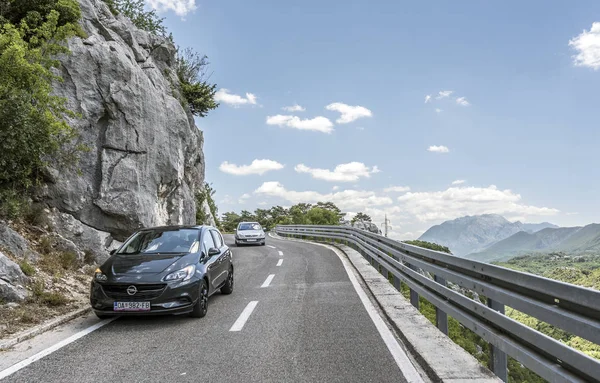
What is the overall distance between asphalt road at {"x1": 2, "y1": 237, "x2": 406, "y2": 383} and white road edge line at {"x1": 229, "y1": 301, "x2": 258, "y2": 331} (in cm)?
8

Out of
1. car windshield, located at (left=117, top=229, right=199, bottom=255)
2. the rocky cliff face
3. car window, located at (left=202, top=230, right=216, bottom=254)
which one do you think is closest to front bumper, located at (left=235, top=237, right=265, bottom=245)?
the rocky cliff face

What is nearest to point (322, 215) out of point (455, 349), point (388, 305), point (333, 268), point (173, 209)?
point (173, 209)

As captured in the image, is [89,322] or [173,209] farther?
[173,209]

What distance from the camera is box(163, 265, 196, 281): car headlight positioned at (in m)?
6.42

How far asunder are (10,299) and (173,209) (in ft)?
39.3

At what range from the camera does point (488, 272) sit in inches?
161

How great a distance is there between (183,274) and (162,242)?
143 centimetres

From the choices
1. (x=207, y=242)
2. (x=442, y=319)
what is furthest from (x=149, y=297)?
(x=442, y=319)

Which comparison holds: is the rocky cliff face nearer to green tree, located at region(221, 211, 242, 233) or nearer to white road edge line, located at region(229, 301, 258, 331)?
white road edge line, located at region(229, 301, 258, 331)

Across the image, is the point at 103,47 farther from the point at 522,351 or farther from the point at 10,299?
the point at 522,351

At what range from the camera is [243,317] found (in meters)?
6.69

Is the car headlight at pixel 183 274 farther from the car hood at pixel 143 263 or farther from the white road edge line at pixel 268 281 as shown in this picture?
the white road edge line at pixel 268 281

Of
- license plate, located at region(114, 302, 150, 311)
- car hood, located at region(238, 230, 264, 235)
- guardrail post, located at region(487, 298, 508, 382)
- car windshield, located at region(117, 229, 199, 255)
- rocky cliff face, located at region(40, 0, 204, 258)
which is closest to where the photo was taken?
guardrail post, located at region(487, 298, 508, 382)

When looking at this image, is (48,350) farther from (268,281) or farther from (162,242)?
(268,281)
